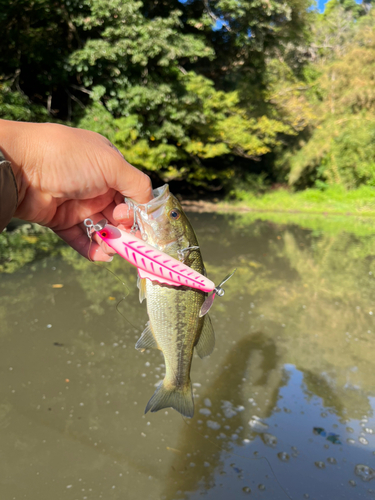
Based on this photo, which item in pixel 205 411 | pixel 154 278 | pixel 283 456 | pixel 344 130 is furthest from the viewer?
pixel 344 130

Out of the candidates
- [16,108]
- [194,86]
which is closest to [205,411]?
[16,108]

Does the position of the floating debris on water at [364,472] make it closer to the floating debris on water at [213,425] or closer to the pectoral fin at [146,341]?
the floating debris on water at [213,425]

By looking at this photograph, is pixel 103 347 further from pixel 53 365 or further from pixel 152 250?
pixel 152 250

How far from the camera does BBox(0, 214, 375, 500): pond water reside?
320cm

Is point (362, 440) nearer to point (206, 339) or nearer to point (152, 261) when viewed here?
point (206, 339)

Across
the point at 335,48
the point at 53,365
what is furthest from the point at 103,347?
the point at 335,48

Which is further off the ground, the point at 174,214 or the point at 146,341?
the point at 174,214

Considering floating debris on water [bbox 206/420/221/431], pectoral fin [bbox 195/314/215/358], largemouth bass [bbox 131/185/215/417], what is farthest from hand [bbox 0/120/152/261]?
floating debris on water [bbox 206/420/221/431]

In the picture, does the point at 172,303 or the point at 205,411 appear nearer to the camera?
the point at 172,303

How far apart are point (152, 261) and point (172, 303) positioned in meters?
0.36

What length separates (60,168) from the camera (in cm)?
209

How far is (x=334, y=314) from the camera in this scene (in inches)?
253

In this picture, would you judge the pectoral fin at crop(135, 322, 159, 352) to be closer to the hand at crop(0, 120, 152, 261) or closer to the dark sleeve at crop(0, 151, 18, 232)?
the hand at crop(0, 120, 152, 261)

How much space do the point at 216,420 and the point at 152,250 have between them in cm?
257
